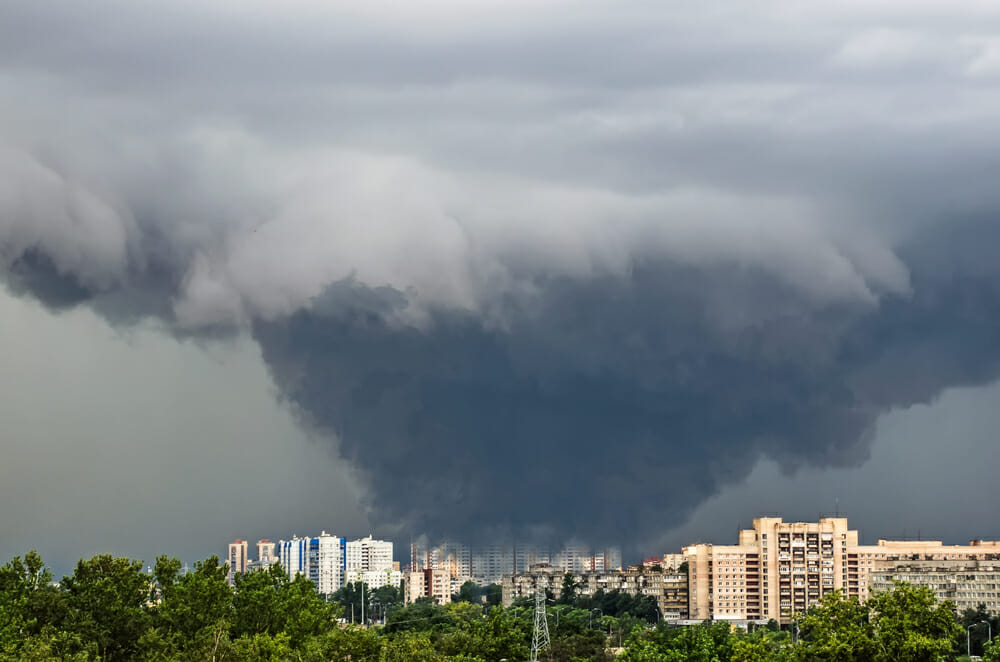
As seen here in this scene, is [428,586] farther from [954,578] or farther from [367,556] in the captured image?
[954,578]

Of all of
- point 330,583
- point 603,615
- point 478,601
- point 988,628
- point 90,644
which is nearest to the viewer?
point 90,644

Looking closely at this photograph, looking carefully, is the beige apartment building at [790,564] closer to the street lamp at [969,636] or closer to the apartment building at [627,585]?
the apartment building at [627,585]

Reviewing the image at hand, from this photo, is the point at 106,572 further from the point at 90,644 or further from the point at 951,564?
the point at 951,564

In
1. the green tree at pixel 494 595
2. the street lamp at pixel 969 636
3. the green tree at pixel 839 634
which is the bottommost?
the street lamp at pixel 969 636

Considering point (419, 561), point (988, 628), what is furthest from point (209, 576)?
point (419, 561)

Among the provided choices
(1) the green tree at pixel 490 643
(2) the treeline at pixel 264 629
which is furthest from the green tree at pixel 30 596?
(1) the green tree at pixel 490 643

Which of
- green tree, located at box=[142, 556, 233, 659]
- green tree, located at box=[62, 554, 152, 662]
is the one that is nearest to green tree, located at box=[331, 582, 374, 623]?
green tree, located at box=[142, 556, 233, 659]

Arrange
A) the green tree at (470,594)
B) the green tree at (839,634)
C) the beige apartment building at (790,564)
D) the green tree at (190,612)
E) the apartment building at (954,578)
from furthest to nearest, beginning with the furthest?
1. the green tree at (470,594)
2. the beige apartment building at (790,564)
3. the apartment building at (954,578)
4. the green tree at (190,612)
5. the green tree at (839,634)
